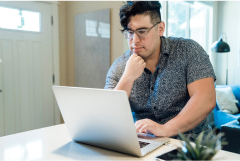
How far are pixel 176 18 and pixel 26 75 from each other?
8.16 ft

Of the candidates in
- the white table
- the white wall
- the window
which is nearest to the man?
the white table

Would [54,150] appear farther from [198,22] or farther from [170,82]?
[198,22]

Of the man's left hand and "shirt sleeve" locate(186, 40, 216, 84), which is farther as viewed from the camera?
"shirt sleeve" locate(186, 40, 216, 84)

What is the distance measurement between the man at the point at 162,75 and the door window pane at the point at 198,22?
114 inches

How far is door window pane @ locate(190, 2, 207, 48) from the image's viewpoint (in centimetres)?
399

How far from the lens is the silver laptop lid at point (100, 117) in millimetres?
727

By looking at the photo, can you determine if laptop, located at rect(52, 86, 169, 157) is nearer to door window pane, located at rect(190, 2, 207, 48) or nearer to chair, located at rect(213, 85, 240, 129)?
chair, located at rect(213, 85, 240, 129)

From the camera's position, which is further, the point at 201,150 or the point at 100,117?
the point at 100,117

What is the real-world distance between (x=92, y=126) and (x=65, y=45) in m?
2.95

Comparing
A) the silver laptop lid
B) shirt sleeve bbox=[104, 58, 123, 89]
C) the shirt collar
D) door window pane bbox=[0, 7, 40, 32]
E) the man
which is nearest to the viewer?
the silver laptop lid

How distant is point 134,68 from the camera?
1293 mm

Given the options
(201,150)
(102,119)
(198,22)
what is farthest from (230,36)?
(201,150)

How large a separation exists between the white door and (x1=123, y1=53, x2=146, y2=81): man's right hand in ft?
7.11

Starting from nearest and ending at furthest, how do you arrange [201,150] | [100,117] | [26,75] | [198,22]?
[201,150] → [100,117] → [26,75] → [198,22]
